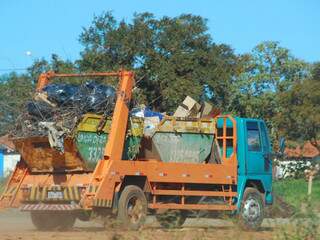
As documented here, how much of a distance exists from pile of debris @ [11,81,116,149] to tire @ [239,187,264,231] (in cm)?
383

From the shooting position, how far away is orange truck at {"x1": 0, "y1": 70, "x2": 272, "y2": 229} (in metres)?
14.0

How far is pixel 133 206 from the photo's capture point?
47.5 feet

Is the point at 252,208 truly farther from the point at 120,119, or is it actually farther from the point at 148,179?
the point at 120,119

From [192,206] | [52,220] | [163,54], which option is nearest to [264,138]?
[192,206]

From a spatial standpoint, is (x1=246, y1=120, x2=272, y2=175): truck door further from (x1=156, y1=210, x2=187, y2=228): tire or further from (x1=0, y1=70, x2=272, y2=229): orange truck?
(x1=156, y1=210, x2=187, y2=228): tire

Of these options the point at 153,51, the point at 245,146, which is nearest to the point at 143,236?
the point at 245,146

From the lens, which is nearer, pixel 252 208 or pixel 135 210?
pixel 135 210

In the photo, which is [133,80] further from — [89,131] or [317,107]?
[317,107]

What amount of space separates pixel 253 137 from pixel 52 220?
15.8ft

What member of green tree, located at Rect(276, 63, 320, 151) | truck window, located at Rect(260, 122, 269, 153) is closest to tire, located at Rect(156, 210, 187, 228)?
truck window, located at Rect(260, 122, 269, 153)

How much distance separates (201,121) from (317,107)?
32.8 m

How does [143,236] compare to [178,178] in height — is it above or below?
below

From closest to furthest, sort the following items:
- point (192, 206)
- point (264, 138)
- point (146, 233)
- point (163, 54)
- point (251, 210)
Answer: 1. point (146, 233)
2. point (192, 206)
3. point (251, 210)
4. point (264, 138)
5. point (163, 54)

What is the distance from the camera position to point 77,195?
1403 centimetres
